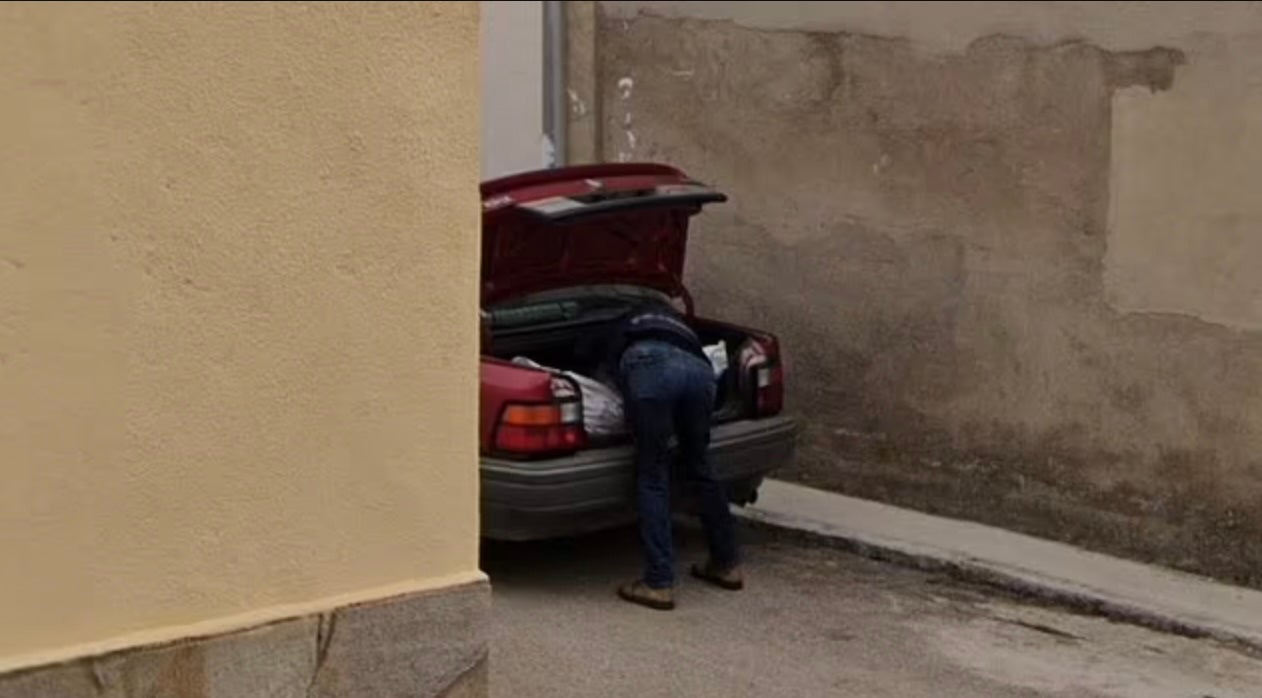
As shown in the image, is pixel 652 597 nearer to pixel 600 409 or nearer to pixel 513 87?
pixel 600 409

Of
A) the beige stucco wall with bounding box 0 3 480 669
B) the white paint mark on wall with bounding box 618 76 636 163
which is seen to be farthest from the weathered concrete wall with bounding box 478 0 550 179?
the beige stucco wall with bounding box 0 3 480 669

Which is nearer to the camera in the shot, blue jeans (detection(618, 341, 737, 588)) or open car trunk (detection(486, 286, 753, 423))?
blue jeans (detection(618, 341, 737, 588))

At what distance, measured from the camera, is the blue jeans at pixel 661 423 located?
767 centimetres

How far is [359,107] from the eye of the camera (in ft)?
17.9

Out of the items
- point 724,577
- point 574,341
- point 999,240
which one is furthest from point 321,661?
point 999,240

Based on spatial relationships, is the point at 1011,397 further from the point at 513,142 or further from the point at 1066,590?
the point at 513,142

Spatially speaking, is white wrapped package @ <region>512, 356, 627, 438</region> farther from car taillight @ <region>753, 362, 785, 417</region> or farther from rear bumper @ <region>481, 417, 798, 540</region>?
car taillight @ <region>753, 362, 785, 417</region>

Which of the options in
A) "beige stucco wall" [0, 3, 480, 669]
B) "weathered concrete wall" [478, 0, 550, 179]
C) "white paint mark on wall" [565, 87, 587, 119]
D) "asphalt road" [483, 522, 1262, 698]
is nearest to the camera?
"beige stucco wall" [0, 3, 480, 669]

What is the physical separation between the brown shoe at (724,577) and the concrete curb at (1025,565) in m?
0.80

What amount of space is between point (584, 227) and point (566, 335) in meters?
0.48

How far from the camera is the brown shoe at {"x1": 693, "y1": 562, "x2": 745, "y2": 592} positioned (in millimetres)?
8070

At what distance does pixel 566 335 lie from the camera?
8406 mm

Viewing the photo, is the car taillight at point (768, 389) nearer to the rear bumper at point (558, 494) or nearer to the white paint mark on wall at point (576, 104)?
the rear bumper at point (558, 494)

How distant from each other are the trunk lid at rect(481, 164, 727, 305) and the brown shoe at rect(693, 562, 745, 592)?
1353mm
